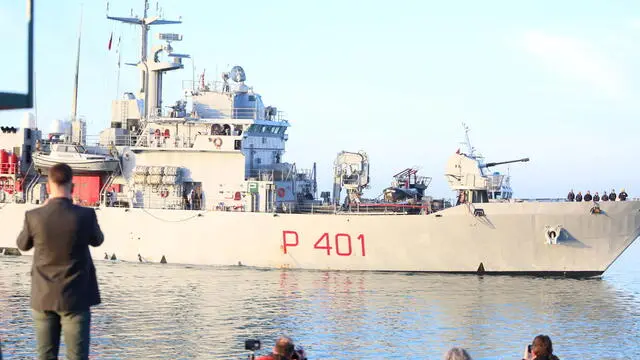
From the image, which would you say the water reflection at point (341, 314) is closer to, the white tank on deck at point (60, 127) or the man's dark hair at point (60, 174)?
the white tank on deck at point (60, 127)

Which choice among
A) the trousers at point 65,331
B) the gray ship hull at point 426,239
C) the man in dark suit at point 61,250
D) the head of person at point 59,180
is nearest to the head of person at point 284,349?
the trousers at point 65,331

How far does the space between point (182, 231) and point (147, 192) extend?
92.2 inches

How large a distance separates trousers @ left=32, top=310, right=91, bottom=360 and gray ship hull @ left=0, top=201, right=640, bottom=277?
24.0 meters

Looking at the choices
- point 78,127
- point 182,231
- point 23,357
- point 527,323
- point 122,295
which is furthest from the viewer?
point 78,127

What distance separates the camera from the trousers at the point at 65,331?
6.47 metres

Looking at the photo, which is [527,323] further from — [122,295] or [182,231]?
[182,231]

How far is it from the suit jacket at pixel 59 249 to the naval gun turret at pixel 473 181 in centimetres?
2557

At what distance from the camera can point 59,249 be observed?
638 centimetres

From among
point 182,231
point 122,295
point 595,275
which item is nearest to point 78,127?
point 182,231

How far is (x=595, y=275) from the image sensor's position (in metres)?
30.3

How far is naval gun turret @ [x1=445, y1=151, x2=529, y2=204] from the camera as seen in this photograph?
103 feet

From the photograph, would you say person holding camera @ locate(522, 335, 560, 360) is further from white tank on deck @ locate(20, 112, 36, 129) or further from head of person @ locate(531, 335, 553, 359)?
white tank on deck @ locate(20, 112, 36, 129)

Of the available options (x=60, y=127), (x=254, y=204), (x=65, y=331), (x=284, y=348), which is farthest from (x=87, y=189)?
(x=65, y=331)

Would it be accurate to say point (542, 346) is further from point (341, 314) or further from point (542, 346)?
point (341, 314)
